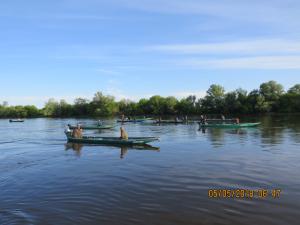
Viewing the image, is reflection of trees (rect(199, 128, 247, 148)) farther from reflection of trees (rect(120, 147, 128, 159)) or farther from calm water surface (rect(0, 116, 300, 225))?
reflection of trees (rect(120, 147, 128, 159))

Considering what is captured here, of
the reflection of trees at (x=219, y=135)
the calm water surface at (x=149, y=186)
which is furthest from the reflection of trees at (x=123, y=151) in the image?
the reflection of trees at (x=219, y=135)

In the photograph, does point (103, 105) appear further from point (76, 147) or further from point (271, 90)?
point (76, 147)

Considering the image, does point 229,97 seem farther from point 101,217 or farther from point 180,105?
point 101,217

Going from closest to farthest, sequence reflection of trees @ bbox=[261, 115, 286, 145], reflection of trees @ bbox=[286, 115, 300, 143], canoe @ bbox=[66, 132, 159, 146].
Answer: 1. canoe @ bbox=[66, 132, 159, 146]
2. reflection of trees @ bbox=[261, 115, 286, 145]
3. reflection of trees @ bbox=[286, 115, 300, 143]

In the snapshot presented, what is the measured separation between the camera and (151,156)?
102 ft

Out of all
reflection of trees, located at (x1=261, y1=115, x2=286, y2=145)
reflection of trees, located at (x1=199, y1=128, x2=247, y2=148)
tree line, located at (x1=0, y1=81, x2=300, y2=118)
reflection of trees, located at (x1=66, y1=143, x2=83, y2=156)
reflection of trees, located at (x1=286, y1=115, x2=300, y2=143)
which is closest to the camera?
reflection of trees, located at (x1=66, y1=143, x2=83, y2=156)

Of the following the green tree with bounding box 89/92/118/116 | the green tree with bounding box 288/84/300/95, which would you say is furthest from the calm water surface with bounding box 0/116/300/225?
the green tree with bounding box 89/92/118/116

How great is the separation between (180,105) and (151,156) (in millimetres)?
136473

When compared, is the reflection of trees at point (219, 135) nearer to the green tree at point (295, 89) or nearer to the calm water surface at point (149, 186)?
the calm water surface at point (149, 186)

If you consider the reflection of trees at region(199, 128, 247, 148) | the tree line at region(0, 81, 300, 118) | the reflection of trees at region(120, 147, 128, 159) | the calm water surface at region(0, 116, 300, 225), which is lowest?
the calm water surface at region(0, 116, 300, 225)

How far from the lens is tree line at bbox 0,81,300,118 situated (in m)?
136

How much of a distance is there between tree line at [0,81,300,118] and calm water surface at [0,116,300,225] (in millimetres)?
108326
